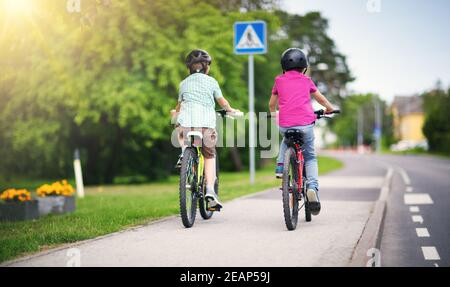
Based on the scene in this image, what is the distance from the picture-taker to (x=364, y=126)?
4820 inches

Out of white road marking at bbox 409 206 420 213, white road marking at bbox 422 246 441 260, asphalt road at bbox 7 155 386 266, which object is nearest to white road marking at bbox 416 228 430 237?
asphalt road at bbox 7 155 386 266

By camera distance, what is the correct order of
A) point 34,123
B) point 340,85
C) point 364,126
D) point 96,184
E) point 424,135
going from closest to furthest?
1. point 34,123
2. point 96,184
3. point 340,85
4. point 424,135
5. point 364,126

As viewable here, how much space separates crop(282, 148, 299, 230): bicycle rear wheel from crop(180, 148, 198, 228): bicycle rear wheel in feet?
3.36

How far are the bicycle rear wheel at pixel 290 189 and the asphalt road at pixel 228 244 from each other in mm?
140

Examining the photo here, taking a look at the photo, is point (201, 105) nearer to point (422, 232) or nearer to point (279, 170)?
point (279, 170)

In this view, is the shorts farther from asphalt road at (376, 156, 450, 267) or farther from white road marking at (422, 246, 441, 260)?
white road marking at (422, 246, 441, 260)

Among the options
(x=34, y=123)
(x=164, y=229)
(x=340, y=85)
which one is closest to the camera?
(x=164, y=229)

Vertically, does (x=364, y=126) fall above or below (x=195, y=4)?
below

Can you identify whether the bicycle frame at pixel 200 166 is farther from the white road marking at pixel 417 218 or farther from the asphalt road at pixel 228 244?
the white road marking at pixel 417 218

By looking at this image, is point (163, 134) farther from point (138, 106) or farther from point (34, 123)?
point (34, 123)

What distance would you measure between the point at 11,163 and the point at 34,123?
4.63 meters

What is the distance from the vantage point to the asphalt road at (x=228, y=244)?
16.6 feet

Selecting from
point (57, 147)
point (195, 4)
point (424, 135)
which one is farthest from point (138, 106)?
point (424, 135)

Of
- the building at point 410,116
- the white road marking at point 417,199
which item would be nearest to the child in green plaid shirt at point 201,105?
the white road marking at point 417,199
